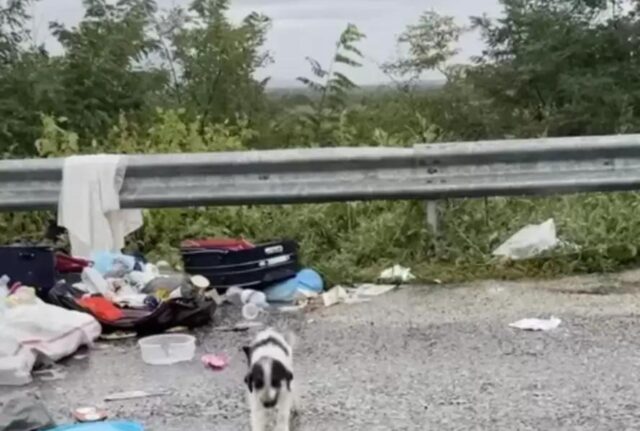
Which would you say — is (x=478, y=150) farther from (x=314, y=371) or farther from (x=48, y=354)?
(x=48, y=354)

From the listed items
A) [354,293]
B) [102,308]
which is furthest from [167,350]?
[354,293]

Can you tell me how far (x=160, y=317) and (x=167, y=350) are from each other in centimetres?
48

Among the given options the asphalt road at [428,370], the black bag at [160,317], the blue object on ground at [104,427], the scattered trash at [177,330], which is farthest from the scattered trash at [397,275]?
the blue object on ground at [104,427]

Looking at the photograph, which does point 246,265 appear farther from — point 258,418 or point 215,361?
point 258,418

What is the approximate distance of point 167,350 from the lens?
587cm

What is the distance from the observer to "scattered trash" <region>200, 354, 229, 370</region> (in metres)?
5.62

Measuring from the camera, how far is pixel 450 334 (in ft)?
19.9

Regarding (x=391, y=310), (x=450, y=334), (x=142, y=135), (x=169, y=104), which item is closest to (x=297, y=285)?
(x=391, y=310)

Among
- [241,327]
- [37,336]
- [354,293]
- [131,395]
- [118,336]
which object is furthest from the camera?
[354,293]

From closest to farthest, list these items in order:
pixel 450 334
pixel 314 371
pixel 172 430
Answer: pixel 172 430
pixel 314 371
pixel 450 334

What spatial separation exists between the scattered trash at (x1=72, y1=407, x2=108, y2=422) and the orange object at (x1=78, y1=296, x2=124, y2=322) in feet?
4.43

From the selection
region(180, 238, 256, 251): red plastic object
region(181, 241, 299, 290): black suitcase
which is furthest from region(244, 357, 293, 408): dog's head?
region(180, 238, 256, 251): red plastic object

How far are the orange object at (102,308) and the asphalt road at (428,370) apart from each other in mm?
226

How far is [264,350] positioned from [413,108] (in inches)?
277
